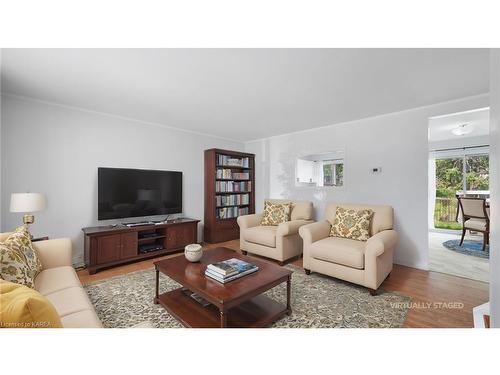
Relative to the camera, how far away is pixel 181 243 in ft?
12.2

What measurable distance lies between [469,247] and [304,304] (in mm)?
3998

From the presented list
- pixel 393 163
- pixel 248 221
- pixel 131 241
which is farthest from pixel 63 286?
pixel 393 163

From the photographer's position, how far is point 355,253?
2.34 m

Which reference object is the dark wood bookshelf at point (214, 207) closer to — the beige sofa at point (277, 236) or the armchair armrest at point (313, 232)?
the beige sofa at point (277, 236)

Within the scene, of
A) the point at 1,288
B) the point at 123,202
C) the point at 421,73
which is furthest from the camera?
the point at 123,202

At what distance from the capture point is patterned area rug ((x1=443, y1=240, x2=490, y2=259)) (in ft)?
12.0

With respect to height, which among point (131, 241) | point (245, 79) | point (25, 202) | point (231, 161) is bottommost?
point (131, 241)

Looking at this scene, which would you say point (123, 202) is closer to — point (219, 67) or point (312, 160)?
point (219, 67)

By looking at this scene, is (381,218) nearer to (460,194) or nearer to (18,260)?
(18,260)

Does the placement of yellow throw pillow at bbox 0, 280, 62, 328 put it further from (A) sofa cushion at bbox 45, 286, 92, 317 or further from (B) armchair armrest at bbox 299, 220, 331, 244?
(B) armchair armrest at bbox 299, 220, 331, 244

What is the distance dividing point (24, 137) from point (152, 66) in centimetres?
209

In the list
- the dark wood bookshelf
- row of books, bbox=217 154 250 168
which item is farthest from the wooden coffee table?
row of books, bbox=217 154 250 168

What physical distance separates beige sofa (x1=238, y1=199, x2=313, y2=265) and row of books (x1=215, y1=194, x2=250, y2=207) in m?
1.02
